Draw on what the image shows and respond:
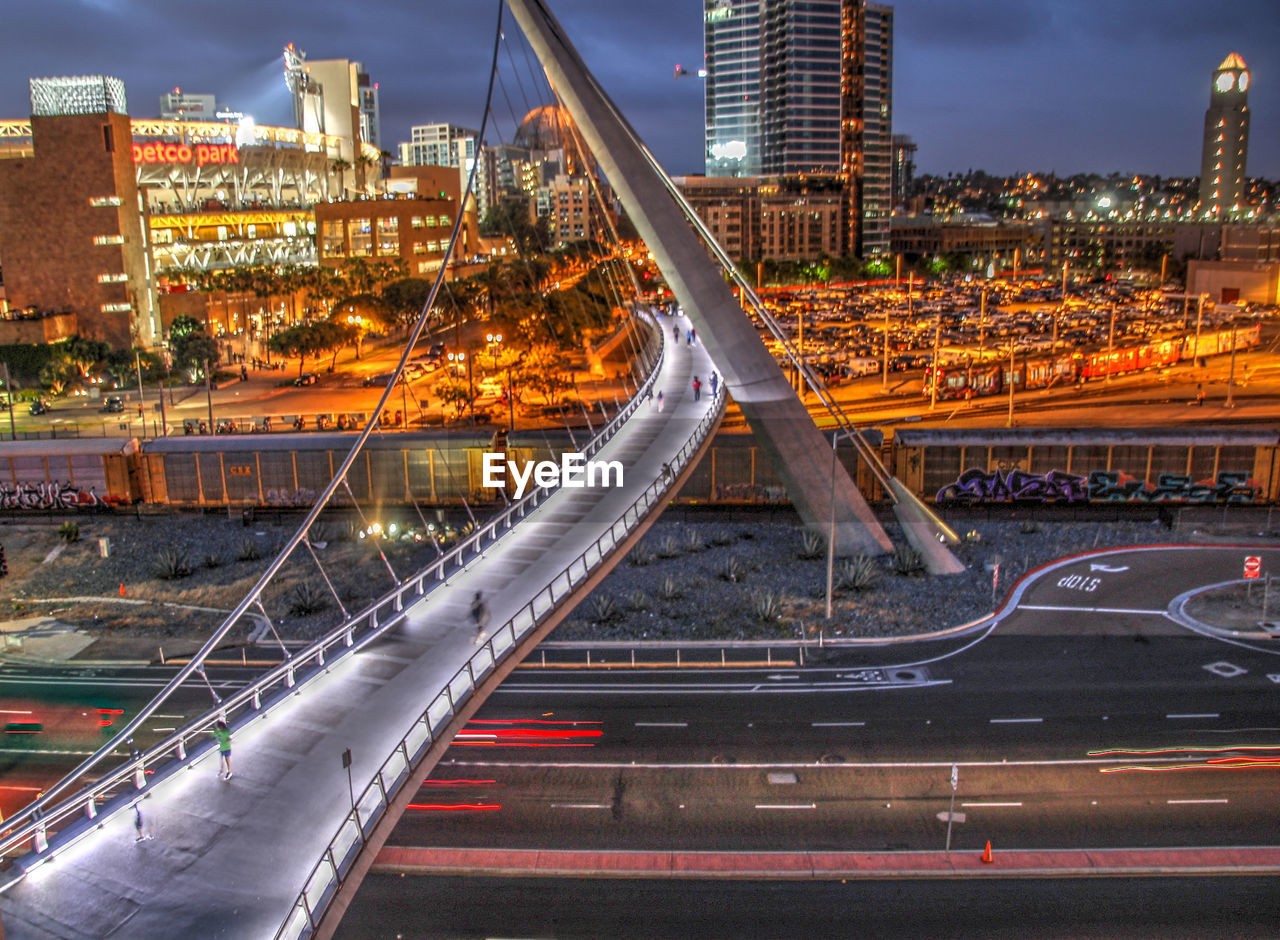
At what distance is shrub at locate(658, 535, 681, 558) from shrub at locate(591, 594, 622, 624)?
4.80 meters

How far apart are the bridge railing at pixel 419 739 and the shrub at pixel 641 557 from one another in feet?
31.6

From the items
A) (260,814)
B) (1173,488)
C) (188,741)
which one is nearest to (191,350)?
(188,741)

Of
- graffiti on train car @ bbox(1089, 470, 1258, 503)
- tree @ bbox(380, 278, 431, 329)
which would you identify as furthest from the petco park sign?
graffiti on train car @ bbox(1089, 470, 1258, 503)

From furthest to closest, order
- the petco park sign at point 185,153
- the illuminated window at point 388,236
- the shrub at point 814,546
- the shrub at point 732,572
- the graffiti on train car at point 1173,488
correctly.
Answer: the illuminated window at point 388,236 → the petco park sign at point 185,153 → the graffiti on train car at point 1173,488 → the shrub at point 814,546 → the shrub at point 732,572

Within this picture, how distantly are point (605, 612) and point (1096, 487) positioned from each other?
19.6 m

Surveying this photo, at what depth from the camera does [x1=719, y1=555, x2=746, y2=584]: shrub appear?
1173 inches

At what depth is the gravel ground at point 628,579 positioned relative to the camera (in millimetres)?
26750

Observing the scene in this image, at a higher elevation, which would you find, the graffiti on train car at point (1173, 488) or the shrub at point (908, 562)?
the graffiti on train car at point (1173, 488)

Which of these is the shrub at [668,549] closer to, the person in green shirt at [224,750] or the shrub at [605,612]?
the shrub at [605,612]

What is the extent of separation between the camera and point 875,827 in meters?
16.8

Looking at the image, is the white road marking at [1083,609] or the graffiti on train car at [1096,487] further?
the graffiti on train car at [1096,487]

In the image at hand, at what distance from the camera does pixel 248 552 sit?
33.4 meters

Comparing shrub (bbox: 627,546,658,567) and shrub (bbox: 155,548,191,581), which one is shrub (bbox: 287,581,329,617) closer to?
shrub (bbox: 155,548,191,581)

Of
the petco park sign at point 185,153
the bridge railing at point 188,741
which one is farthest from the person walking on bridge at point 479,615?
the petco park sign at point 185,153
